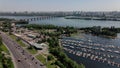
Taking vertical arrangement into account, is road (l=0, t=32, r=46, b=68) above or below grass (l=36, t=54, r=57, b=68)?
above

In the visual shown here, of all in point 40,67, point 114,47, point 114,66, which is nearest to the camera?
point 40,67

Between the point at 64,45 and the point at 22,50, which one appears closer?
the point at 22,50

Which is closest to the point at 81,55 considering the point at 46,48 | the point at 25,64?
the point at 46,48

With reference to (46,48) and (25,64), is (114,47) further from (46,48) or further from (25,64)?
(25,64)

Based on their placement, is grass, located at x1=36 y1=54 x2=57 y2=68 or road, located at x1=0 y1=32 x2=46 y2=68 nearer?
road, located at x1=0 y1=32 x2=46 y2=68

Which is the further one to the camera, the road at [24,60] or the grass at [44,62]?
the grass at [44,62]

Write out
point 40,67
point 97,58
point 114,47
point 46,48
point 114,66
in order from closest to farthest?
point 40,67 < point 114,66 < point 97,58 < point 46,48 < point 114,47

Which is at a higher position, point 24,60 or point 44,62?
point 24,60

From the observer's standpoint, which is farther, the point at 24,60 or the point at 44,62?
the point at 24,60

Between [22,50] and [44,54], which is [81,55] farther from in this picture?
[22,50]

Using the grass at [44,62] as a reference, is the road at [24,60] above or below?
above
